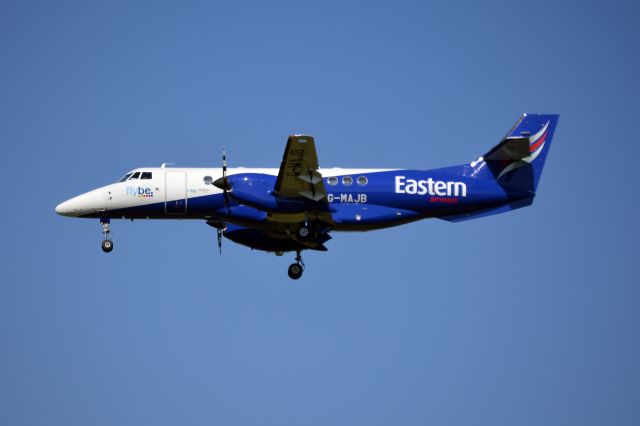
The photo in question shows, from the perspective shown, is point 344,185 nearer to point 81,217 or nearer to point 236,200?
point 236,200

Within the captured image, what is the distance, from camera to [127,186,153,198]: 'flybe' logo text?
35.1m

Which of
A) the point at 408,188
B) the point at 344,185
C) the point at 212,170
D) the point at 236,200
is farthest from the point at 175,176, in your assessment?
the point at 408,188

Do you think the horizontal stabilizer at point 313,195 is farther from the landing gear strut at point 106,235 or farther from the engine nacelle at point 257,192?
the landing gear strut at point 106,235

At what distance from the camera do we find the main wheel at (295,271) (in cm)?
3566

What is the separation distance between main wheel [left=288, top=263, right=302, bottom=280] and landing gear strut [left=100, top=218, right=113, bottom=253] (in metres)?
6.26

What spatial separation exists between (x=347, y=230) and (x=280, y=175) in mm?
3893

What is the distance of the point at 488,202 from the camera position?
3519cm

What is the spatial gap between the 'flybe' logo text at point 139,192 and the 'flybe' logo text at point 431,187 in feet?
27.5

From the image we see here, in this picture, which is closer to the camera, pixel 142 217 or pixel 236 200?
pixel 236 200

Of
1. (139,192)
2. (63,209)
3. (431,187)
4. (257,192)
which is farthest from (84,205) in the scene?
(431,187)

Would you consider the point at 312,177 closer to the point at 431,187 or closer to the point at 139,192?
the point at 431,187

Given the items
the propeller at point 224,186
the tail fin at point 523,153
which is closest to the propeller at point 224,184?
the propeller at point 224,186

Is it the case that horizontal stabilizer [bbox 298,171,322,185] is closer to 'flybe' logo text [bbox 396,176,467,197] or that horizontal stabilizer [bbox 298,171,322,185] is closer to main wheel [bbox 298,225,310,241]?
main wheel [bbox 298,225,310,241]

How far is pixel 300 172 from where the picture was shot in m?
32.0
